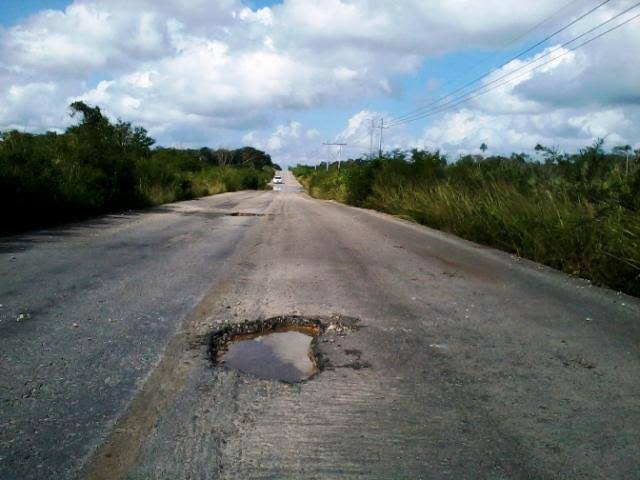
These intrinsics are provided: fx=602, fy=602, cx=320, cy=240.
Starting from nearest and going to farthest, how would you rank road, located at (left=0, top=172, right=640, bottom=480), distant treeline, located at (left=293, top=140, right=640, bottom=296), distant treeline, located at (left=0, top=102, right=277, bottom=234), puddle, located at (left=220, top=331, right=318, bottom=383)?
road, located at (left=0, top=172, right=640, bottom=480) → puddle, located at (left=220, top=331, right=318, bottom=383) → distant treeline, located at (left=293, top=140, right=640, bottom=296) → distant treeline, located at (left=0, top=102, right=277, bottom=234)

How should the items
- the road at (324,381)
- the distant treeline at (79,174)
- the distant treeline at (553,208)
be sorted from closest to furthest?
the road at (324,381)
the distant treeline at (553,208)
the distant treeline at (79,174)

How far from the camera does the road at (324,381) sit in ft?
10.0

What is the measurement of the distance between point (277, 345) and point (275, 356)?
0.97 feet

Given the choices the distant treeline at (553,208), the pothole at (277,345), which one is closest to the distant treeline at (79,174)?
the pothole at (277,345)

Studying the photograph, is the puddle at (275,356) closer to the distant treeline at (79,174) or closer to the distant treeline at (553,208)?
the distant treeline at (553,208)

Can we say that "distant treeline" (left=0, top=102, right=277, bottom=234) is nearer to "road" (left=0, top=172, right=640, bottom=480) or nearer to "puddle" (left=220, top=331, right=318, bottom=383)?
"road" (left=0, top=172, right=640, bottom=480)

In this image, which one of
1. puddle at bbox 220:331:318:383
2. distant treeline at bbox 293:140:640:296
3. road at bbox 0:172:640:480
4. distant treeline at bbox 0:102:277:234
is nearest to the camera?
road at bbox 0:172:640:480

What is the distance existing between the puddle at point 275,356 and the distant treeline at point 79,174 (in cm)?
989

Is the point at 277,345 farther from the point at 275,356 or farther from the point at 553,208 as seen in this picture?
the point at 553,208

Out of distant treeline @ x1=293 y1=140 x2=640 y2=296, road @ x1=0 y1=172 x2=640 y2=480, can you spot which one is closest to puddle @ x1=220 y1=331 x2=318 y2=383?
road @ x1=0 y1=172 x2=640 y2=480

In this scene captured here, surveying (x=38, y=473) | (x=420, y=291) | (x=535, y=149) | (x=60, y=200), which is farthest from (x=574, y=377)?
(x=60, y=200)

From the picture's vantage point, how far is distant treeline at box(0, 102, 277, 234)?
577 inches

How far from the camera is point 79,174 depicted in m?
19.7

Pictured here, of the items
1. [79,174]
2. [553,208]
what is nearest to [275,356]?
[553,208]
